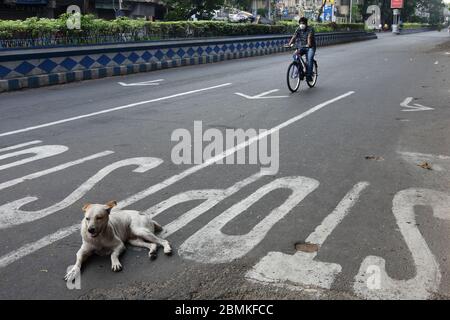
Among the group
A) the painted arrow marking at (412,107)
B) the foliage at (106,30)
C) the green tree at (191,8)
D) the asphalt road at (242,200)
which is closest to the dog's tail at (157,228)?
the asphalt road at (242,200)

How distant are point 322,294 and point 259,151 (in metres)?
4.11

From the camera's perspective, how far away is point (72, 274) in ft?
12.7

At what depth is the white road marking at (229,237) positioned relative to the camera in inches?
167

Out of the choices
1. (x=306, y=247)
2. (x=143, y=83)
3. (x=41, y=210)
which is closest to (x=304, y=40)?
(x=143, y=83)

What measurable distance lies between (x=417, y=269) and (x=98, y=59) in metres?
15.7

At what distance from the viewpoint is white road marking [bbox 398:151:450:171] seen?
687 centimetres

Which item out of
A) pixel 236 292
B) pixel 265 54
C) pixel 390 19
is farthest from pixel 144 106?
pixel 390 19

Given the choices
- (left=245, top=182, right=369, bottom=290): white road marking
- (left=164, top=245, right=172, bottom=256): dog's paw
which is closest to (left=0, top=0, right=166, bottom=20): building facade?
(left=164, top=245, right=172, bottom=256): dog's paw

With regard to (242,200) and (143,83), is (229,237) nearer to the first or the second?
(242,200)

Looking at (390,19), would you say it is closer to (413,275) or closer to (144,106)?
(144,106)

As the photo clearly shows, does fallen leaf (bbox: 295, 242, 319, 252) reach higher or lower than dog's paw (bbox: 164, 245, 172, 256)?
lower

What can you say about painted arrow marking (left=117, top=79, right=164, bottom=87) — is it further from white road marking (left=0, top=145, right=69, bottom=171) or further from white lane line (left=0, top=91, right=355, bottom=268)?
white road marking (left=0, top=145, right=69, bottom=171)

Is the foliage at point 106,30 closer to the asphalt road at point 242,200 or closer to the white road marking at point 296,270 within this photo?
the asphalt road at point 242,200

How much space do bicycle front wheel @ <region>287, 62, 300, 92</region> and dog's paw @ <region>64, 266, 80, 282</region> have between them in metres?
10.4
